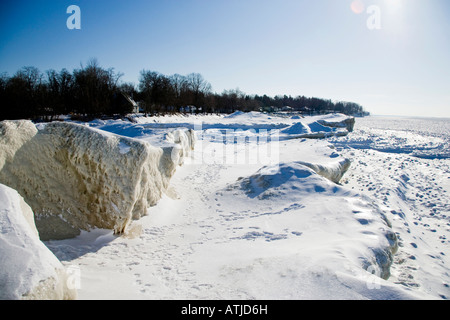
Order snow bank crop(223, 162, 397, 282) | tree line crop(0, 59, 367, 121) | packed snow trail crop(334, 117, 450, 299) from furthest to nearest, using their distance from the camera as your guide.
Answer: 1. tree line crop(0, 59, 367, 121)
2. packed snow trail crop(334, 117, 450, 299)
3. snow bank crop(223, 162, 397, 282)

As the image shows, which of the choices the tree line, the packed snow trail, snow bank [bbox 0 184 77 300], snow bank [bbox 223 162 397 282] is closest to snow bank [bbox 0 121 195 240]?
snow bank [bbox 0 184 77 300]

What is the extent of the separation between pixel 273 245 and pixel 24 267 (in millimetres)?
3430

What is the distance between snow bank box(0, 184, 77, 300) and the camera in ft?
6.73

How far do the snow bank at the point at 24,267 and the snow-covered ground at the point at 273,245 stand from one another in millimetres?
646

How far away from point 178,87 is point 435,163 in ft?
192

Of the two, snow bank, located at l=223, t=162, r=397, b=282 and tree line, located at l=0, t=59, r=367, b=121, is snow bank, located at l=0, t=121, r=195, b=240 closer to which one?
snow bank, located at l=223, t=162, r=397, b=282

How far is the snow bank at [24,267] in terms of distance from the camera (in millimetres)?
2053

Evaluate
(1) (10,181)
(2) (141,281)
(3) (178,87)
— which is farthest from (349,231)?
(3) (178,87)

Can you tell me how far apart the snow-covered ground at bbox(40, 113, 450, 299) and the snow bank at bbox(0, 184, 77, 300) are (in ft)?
2.12

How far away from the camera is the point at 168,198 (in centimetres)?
692

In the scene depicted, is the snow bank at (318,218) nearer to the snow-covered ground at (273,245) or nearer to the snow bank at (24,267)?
the snow-covered ground at (273,245)

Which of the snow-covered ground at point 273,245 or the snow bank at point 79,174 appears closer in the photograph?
the snow-covered ground at point 273,245

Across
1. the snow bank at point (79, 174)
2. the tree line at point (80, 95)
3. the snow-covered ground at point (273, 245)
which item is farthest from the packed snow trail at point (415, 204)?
the tree line at point (80, 95)

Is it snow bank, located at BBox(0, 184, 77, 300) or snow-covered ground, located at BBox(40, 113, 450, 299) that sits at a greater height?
snow bank, located at BBox(0, 184, 77, 300)
